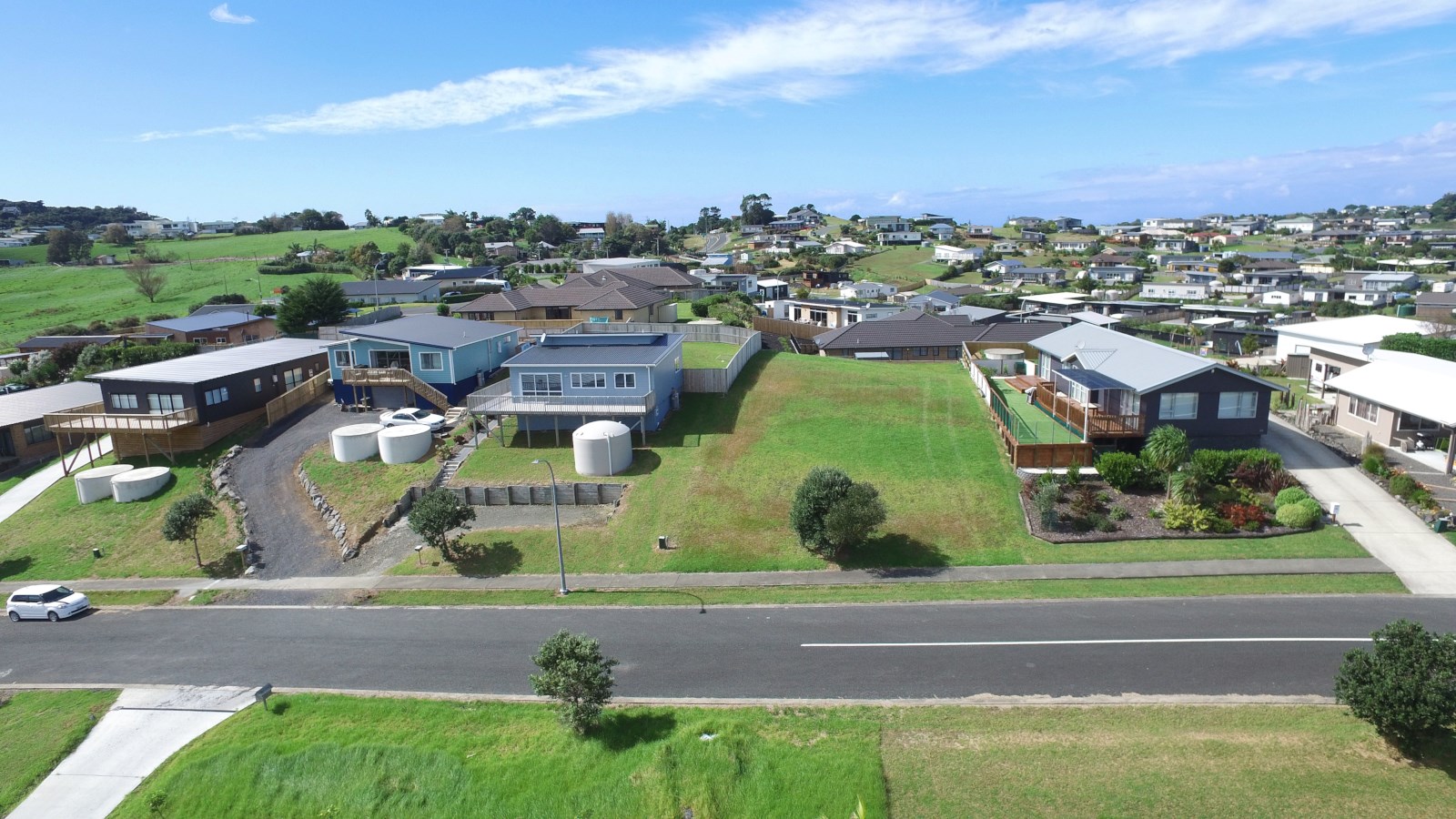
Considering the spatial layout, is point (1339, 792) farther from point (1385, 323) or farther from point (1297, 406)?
point (1385, 323)

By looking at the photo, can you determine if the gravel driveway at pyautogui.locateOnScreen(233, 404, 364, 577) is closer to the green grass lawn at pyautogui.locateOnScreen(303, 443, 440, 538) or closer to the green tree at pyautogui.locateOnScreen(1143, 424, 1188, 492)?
the green grass lawn at pyautogui.locateOnScreen(303, 443, 440, 538)

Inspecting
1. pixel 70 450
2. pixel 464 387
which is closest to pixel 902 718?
pixel 464 387

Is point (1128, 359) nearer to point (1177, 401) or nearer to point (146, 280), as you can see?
point (1177, 401)

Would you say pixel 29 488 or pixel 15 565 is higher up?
pixel 29 488

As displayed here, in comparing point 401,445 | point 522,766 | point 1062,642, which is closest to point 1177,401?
point 1062,642

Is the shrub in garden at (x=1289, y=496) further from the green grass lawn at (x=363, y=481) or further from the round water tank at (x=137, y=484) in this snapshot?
the round water tank at (x=137, y=484)

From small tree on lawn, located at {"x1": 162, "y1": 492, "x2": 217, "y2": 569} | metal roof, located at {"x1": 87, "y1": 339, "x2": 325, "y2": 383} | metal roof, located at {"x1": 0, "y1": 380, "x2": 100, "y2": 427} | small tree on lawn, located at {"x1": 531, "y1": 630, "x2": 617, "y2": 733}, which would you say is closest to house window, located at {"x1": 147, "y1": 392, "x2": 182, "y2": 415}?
metal roof, located at {"x1": 87, "y1": 339, "x2": 325, "y2": 383}

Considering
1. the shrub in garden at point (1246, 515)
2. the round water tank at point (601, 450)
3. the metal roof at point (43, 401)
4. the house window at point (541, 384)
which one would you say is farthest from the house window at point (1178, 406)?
the metal roof at point (43, 401)
